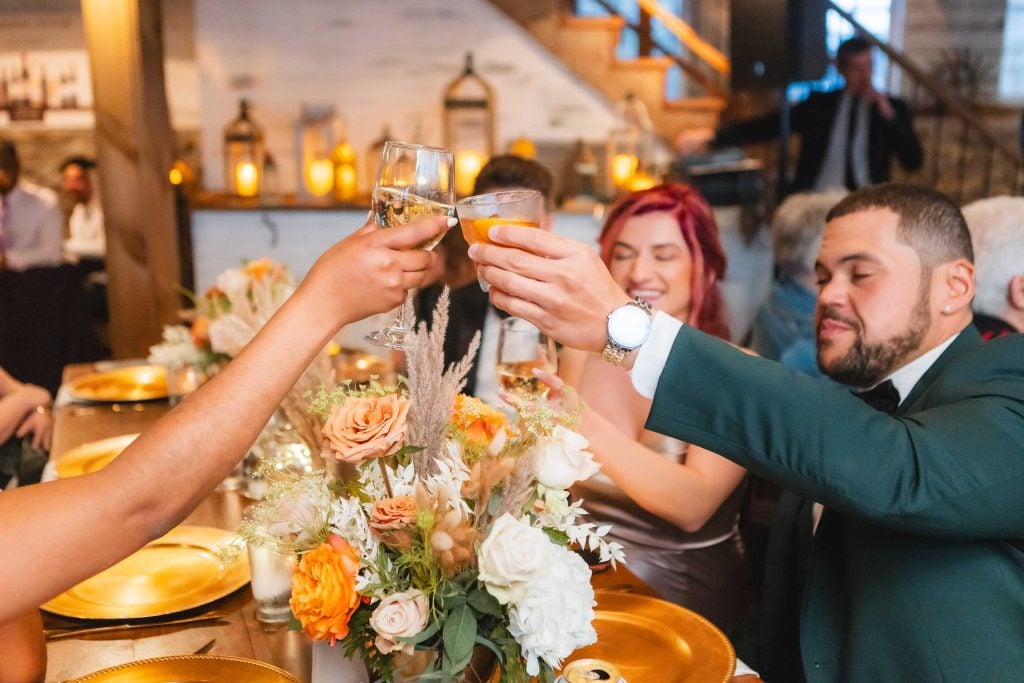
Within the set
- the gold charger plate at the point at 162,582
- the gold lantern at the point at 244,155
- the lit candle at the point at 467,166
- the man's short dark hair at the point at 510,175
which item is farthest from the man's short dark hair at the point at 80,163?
the gold charger plate at the point at 162,582

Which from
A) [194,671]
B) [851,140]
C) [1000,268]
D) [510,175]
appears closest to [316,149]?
[510,175]

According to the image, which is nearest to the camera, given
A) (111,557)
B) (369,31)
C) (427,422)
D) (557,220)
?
(111,557)

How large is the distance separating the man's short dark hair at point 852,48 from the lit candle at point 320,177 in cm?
282

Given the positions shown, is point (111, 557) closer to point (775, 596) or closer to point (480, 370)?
point (775, 596)

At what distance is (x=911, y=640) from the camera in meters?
1.33

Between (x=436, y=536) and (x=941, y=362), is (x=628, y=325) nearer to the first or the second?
(x=436, y=536)

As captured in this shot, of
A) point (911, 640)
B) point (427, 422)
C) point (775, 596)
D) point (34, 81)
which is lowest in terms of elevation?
point (775, 596)

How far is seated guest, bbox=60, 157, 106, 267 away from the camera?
22.4 feet

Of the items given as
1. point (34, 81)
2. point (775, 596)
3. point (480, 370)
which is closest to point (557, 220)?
point (480, 370)

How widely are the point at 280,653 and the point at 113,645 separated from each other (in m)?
0.24

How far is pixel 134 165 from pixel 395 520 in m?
4.02

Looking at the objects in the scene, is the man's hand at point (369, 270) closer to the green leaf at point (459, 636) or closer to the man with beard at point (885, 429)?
the man with beard at point (885, 429)

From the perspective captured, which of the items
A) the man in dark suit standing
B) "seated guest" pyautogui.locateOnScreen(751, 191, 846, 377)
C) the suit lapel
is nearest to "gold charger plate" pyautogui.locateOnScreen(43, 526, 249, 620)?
the suit lapel

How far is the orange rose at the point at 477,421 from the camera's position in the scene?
1.06 meters
